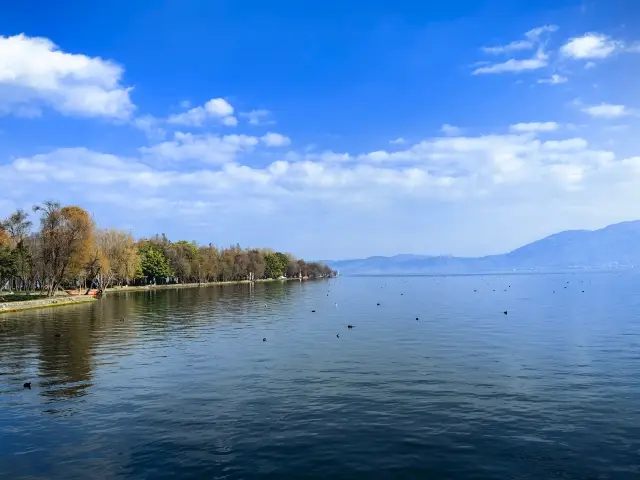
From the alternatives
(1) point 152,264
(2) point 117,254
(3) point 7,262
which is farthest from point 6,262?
(1) point 152,264

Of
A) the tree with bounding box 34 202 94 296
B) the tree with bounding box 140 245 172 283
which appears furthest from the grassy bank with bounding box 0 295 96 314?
the tree with bounding box 140 245 172 283

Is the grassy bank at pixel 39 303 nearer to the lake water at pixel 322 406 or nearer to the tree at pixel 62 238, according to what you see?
the tree at pixel 62 238

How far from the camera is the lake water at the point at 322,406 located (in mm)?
18484

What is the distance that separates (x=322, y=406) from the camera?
25766 mm

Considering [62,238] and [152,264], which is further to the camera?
[152,264]

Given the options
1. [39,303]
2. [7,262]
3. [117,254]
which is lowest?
[39,303]

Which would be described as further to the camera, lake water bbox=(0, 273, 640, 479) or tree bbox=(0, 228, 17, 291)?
tree bbox=(0, 228, 17, 291)

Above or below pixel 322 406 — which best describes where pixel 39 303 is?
above

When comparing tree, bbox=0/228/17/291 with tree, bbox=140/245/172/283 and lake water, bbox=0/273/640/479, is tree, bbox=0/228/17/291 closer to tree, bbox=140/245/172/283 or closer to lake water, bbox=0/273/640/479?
lake water, bbox=0/273/640/479

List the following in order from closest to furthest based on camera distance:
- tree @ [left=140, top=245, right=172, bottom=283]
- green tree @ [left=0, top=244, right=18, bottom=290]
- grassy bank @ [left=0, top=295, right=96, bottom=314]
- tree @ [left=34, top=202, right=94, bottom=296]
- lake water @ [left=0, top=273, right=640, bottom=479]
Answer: lake water @ [left=0, top=273, right=640, bottom=479] < grassy bank @ [left=0, top=295, right=96, bottom=314] < green tree @ [left=0, top=244, right=18, bottom=290] < tree @ [left=34, top=202, right=94, bottom=296] < tree @ [left=140, top=245, right=172, bottom=283]

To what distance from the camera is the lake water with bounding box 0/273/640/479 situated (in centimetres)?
1848

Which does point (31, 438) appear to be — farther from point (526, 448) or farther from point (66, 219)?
point (66, 219)

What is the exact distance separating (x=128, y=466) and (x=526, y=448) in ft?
51.7

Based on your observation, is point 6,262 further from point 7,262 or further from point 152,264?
point 152,264
